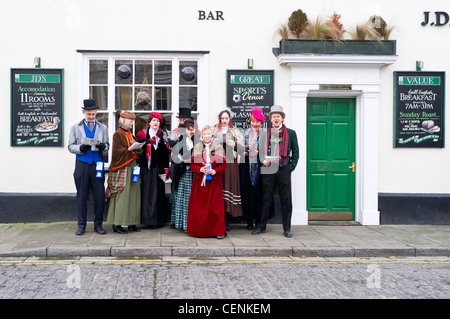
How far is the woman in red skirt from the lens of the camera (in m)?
7.94

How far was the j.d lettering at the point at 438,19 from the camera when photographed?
9508 mm

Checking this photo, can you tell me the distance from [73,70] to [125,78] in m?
0.97

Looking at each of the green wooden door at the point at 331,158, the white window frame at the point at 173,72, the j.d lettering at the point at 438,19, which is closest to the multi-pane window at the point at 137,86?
the white window frame at the point at 173,72

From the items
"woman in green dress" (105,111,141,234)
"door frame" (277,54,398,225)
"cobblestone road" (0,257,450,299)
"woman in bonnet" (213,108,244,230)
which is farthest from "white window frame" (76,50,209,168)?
"cobblestone road" (0,257,450,299)

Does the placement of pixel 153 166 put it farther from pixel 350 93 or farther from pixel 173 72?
pixel 350 93

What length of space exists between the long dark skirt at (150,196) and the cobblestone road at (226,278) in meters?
1.72

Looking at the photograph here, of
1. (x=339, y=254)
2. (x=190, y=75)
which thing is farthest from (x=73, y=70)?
(x=339, y=254)

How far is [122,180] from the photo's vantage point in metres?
8.22

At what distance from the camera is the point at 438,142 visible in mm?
9570

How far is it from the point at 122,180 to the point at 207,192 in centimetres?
148

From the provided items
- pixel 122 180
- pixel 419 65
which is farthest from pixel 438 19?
pixel 122 180

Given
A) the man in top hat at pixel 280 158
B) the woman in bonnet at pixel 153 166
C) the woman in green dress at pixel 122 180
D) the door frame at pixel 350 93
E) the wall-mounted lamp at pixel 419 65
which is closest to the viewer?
the woman in green dress at pixel 122 180

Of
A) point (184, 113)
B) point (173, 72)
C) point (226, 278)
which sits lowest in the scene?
point (226, 278)

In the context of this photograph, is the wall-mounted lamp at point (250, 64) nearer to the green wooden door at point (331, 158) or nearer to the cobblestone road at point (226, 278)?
the green wooden door at point (331, 158)
